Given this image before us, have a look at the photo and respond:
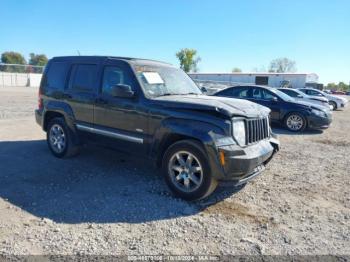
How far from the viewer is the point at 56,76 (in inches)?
244

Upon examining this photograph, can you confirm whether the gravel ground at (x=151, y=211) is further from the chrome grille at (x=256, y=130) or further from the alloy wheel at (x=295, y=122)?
the alloy wheel at (x=295, y=122)

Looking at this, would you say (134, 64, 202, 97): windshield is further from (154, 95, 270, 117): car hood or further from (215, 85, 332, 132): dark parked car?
(215, 85, 332, 132): dark parked car

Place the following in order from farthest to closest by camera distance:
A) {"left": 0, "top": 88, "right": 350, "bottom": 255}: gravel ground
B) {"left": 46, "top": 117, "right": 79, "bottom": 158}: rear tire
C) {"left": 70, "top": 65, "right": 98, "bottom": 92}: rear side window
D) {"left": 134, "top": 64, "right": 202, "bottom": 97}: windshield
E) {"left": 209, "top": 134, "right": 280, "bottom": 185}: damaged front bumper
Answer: {"left": 46, "top": 117, "right": 79, "bottom": 158}: rear tire → {"left": 70, "top": 65, "right": 98, "bottom": 92}: rear side window → {"left": 134, "top": 64, "right": 202, "bottom": 97}: windshield → {"left": 209, "top": 134, "right": 280, "bottom": 185}: damaged front bumper → {"left": 0, "top": 88, "right": 350, "bottom": 255}: gravel ground

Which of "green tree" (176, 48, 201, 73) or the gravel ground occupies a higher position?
"green tree" (176, 48, 201, 73)

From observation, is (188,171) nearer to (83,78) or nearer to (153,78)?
(153,78)

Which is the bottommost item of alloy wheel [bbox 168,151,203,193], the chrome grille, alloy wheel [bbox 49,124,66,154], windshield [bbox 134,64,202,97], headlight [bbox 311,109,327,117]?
alloy wheel [bbox 168,151,203,193]

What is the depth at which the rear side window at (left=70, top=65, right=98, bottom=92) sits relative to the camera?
5.47 meters

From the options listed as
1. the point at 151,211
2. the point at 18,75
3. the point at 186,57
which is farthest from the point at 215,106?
the point at 186,57

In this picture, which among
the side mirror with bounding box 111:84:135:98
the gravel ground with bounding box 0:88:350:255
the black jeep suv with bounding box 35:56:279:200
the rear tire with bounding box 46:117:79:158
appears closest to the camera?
the gravel ground with bounding box 0:88:350:255

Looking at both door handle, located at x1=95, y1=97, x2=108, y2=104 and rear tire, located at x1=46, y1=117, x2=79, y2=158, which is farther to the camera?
rear tire, located at x1=46, y1=117, x2=79, y2=158

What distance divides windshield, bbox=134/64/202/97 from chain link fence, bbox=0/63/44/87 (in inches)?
1642

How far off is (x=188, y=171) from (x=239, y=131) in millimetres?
912

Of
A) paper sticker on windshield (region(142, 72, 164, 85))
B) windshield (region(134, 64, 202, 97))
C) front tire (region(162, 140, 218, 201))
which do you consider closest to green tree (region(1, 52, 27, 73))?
windshield (region(134, 64, 202, 97))

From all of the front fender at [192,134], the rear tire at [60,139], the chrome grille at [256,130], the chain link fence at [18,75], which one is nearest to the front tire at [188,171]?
the front fender at [192,134]
